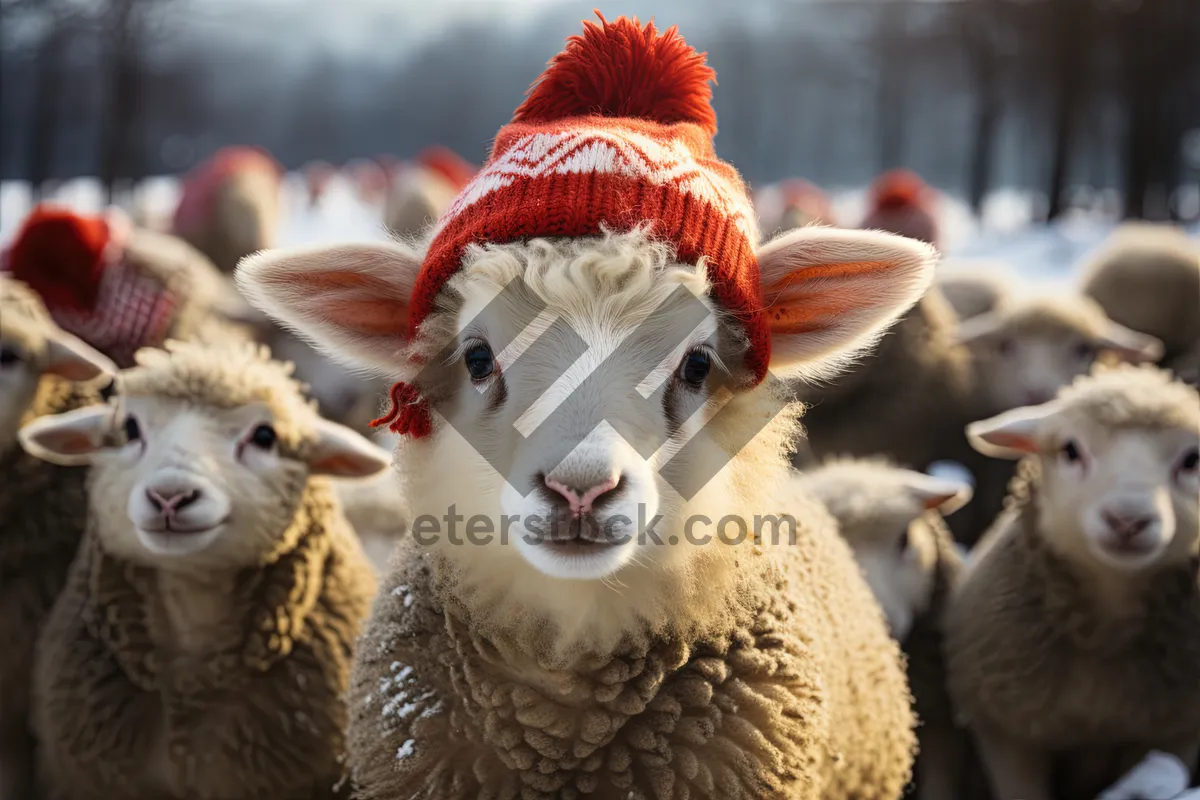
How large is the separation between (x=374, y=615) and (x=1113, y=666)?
2017 millimetres

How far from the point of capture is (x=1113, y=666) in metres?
3.00

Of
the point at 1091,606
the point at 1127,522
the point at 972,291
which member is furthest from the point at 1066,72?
the point at 1127,522

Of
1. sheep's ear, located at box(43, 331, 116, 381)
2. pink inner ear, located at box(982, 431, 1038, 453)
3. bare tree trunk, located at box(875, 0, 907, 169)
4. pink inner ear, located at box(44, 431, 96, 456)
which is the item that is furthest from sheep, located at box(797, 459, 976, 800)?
bare tree trunk, located at box(875, 0, 907, 169)

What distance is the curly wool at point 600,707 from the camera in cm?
185

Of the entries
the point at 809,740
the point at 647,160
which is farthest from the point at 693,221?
the point at 809,740

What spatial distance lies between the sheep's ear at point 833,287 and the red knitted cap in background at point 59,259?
9.57 ft

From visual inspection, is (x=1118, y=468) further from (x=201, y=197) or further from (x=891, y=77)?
(x=891, y=77)

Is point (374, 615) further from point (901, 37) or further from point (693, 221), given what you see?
point (901, 37)

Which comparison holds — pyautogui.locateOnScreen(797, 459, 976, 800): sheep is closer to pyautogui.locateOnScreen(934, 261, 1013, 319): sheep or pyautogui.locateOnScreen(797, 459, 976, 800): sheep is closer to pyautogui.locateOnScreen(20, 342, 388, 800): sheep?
pyautogui.locateOnScreen(20, 342, 388, 800): sheep

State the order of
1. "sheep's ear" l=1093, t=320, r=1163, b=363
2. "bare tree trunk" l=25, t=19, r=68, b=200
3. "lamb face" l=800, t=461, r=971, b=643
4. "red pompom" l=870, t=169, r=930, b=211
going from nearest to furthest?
"lamb face" l=800, t=461, r=971, b=643 < "sheep's ear" l=1093, t=320, r=1163, b=363 < "red pompom" l=870, t=169, r=930, b=211 < "bare tree trunk" l=25, t=19, r=68, b=200

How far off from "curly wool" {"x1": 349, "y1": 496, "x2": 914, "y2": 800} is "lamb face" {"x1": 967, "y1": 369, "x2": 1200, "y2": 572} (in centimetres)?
116

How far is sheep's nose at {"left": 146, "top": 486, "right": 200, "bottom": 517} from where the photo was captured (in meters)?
2.45

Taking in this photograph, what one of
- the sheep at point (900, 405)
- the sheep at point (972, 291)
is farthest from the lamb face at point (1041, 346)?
the sheep at point (972, 291)

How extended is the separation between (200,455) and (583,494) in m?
1.30
